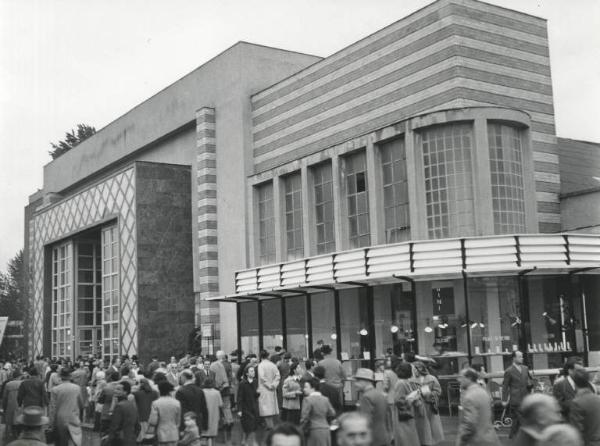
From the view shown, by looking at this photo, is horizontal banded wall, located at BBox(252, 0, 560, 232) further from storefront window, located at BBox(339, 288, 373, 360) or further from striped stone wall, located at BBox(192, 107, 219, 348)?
striped stone wall, located at BBox(192, 107, 219, 348)

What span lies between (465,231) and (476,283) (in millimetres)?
3392

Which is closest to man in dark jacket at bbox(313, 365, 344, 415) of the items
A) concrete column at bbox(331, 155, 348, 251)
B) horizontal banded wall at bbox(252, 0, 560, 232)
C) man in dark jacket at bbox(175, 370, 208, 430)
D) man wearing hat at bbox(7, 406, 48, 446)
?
man in dark jacket at bbox(175, 370, 208, 430)

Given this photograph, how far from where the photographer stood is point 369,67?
1235 inches

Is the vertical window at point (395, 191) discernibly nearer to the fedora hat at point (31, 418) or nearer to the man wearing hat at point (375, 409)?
the man wearing hat at point (375, 409)

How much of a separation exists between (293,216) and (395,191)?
22.5 feet

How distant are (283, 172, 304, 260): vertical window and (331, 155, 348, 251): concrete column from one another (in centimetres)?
312

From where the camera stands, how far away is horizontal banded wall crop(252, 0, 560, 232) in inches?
1107

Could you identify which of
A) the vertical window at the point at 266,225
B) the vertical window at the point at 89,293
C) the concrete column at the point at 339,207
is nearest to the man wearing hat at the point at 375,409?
the concrete column at the point at 339,207

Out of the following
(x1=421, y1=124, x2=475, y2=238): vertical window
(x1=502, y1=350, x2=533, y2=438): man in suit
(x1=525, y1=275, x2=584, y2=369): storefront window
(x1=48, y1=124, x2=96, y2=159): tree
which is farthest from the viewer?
(x1=48, y1=124, x2=96, y2=159): tree

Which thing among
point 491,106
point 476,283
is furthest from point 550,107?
point 476,283

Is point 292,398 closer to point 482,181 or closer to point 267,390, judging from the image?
point 267,390

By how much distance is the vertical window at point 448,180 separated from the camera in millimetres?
26984

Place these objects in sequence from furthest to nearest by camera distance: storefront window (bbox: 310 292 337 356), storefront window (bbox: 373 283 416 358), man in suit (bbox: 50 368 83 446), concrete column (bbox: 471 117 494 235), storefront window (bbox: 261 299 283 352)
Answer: storefront window (bbox: 261 299 283 352), storefront window (bbox: 310 292 337 356), concrete column (bbox: 471 117 494 235), storefront window (bbox: 373 283 416 358), man in suit (bbox: 50 368 83 446)

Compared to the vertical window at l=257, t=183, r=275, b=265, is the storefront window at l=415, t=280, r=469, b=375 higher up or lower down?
lower down
